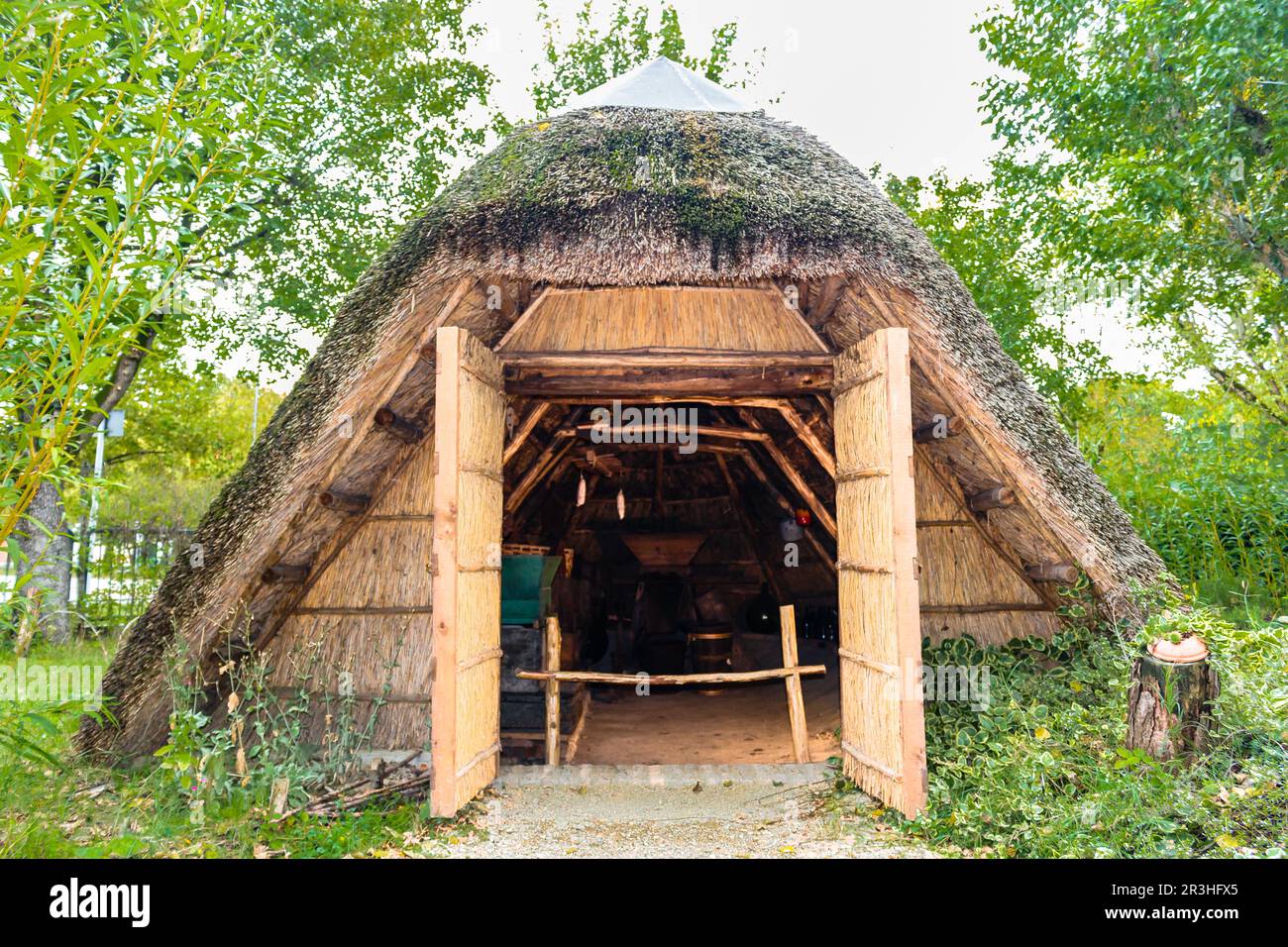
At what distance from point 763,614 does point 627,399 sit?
14.1ft

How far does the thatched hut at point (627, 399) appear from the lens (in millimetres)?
3992

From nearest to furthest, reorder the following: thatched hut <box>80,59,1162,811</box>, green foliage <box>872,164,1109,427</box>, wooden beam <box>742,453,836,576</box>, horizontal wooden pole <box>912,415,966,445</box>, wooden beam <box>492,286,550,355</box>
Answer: thatched hut <box>80,59,1162,811</box>
horizontal wooden pole <box>912,415,966,445</box>
wooden beam <box>492,286,550,355</box>
wooden beam <box>742,453,836,576</box>
green foliage <box>872,164,1109,427</box>

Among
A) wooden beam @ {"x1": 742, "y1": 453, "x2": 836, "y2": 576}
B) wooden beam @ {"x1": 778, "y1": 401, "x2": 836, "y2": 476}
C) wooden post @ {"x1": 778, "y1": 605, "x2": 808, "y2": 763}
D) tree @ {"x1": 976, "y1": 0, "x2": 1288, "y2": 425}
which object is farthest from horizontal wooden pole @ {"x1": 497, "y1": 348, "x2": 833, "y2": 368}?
tree @ {"x1": 976, "y1": 0, "x2": 1288, "y2": 425}

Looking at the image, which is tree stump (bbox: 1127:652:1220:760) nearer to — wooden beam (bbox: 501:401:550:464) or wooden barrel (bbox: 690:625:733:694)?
wooden beam (bbox: 501:401:550:464)

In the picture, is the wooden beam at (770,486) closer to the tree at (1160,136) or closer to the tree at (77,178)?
the tree at (1160,136)

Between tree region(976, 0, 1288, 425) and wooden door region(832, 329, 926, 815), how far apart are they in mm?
3442

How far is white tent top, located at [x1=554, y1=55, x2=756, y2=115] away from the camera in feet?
17.1

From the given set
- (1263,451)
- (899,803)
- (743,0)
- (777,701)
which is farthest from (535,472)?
(743,0)

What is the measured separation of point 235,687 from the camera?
4.82m

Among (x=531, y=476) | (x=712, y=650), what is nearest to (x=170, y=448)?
(x=531, y=476)

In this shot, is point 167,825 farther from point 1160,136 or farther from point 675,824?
point 1160,136
